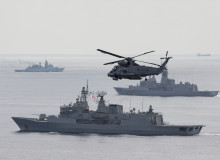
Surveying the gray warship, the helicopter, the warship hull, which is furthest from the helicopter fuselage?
the warship hull

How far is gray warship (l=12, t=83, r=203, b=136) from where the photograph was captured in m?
111

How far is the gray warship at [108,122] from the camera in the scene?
364 ft

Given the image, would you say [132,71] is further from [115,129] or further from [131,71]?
[115,129]

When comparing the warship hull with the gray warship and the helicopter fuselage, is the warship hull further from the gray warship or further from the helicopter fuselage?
the helicopter fuselage

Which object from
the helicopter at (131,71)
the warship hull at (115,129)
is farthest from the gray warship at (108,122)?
the helicopter at (131,71)

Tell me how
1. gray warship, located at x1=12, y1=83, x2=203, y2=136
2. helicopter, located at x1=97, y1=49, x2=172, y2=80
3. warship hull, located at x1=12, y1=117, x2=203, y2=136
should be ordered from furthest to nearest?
1. warship hull, located at x1=12, y1=117, x2=203, y2=136
2. gray warship, located at x1=12, y1=83, x2=203, y2=136
3. helicopter, located at x1=97, y1=49, x2=172, y2=80

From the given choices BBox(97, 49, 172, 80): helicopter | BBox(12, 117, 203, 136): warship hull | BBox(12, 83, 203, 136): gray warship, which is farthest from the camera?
BBox(12, 117, 203, 136): warship hull

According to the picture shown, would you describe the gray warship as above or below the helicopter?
below

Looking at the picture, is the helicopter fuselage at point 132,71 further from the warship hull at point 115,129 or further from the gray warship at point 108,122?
the warship hull at point 115,129

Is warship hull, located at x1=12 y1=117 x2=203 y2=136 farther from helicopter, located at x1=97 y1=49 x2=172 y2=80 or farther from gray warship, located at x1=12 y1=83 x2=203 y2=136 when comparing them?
helicopter, located at x1=97 y1=49 x2=172 y2=80

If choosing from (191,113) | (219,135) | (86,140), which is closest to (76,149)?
(86,140)

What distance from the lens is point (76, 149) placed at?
98.6m

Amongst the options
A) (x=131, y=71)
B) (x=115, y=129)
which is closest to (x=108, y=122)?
(x=115, y=129)

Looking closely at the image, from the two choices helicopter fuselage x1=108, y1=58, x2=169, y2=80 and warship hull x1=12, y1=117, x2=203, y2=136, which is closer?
helicopter fuselage x1=108, y1=58, x2=169, y2=80
